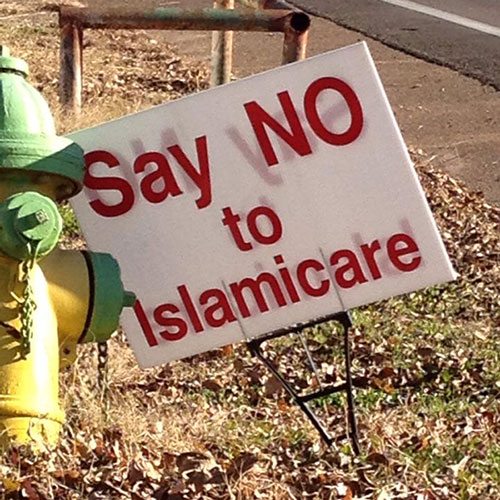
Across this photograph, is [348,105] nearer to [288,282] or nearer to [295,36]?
[288,282]

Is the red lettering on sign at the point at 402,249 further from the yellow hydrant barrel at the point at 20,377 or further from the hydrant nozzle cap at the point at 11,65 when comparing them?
the hydrant nozzle cap at the point at 11,65

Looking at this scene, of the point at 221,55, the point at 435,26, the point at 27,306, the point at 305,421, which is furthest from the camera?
the point at 435,26

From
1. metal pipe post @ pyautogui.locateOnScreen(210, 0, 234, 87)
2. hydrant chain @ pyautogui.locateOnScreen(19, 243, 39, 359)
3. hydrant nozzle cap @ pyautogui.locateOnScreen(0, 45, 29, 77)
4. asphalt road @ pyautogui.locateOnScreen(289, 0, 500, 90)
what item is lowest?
hydrant chain @ pyautogui.locateOnScreen(19, 243, 39, 359)

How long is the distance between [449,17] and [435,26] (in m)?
0.75

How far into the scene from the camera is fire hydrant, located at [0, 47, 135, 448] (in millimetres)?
3758

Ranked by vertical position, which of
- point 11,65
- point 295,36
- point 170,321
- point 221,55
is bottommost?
point 170,321

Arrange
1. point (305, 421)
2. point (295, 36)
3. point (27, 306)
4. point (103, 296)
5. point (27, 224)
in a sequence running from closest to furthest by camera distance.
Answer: point (27, 224) < point (27, 306) < point (103, 296) < point (305, 421) < point (295, 36)

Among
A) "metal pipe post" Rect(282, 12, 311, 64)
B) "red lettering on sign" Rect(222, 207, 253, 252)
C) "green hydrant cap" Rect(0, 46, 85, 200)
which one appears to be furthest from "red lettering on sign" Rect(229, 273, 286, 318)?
"metal pipe post" Rect(282, 12, 311, 64)

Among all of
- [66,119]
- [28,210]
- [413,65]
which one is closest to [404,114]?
[413,65]

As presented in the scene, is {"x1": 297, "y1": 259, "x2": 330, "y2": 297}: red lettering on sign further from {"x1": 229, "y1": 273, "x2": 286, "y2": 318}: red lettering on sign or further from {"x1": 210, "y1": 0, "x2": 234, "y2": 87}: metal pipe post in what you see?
{"x1": 210, "y1": 0, "x2": 234, "y2": 87}: metal pipe post

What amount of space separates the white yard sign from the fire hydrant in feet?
1.19

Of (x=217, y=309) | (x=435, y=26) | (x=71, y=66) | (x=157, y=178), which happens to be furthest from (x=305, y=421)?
(x=435, y=26)

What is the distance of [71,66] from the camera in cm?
836

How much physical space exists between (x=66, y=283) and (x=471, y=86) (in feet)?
25.6
